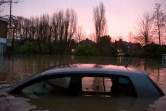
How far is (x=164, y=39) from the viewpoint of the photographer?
37625mm

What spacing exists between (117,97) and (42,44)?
64921 mm

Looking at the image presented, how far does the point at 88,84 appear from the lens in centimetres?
407

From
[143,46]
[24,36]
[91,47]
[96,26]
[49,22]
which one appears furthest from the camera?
[24,36]

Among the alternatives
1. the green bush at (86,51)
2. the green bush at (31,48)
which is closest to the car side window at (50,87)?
the green bush at (86,51)

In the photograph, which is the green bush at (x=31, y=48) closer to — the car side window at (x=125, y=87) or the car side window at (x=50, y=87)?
the car side window at (x=50, y=87)

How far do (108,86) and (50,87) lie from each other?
924 mm

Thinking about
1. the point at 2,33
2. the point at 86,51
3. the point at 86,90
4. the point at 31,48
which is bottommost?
the point at 86,90

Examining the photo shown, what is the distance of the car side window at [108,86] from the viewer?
3975 mm

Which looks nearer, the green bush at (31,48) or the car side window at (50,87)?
the car side window at (50,87)

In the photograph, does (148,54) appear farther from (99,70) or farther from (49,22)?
(99,70)

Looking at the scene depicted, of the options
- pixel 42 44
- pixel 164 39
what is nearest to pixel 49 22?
pixel 42 44

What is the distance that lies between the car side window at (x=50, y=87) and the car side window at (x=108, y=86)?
301 millimetres

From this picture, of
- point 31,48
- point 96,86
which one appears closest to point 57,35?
point 31,48

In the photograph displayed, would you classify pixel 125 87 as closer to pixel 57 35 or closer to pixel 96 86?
pixel 96 86
